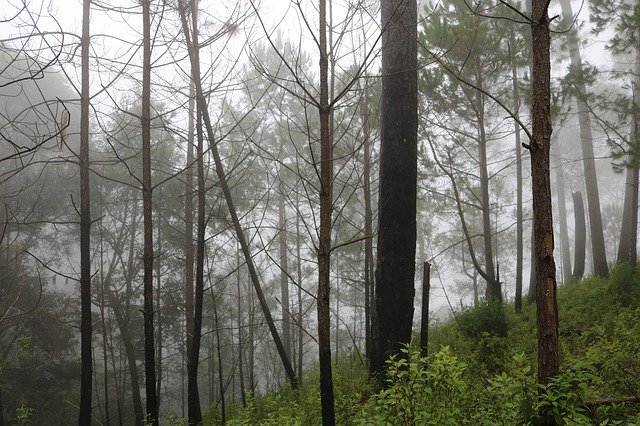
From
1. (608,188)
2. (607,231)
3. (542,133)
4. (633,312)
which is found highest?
(608,188)

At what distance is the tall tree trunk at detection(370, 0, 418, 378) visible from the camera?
17.9 ft

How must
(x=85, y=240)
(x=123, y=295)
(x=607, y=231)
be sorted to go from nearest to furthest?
(x=85, y=240) → (x=123, y=295) → (x=607, y=231)

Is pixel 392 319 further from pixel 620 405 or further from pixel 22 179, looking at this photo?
pixel 22 179

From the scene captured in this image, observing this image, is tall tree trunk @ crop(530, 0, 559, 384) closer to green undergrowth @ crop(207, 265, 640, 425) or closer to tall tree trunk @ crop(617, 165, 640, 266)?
green undergrowth @ crop(207, 265, 640, 425)

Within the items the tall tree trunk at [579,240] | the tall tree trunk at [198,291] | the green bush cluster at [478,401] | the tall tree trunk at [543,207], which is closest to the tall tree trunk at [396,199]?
the green bush cluster at [478,401]

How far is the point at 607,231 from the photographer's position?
32.9 m

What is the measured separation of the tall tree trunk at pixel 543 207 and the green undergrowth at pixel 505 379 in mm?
241

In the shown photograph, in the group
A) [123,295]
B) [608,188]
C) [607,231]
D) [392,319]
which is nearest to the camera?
[392,319]

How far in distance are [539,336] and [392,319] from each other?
2.35m

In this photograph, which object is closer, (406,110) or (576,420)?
(576,420)

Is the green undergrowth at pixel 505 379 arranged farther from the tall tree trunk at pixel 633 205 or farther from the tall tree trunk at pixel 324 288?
the tall tree trunk at pixel 633 205

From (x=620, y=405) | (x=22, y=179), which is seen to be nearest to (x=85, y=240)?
(x=620, y=405)

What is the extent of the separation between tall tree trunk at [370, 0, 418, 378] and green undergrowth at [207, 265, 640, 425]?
0.61 meters

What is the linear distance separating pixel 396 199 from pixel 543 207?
252cm
